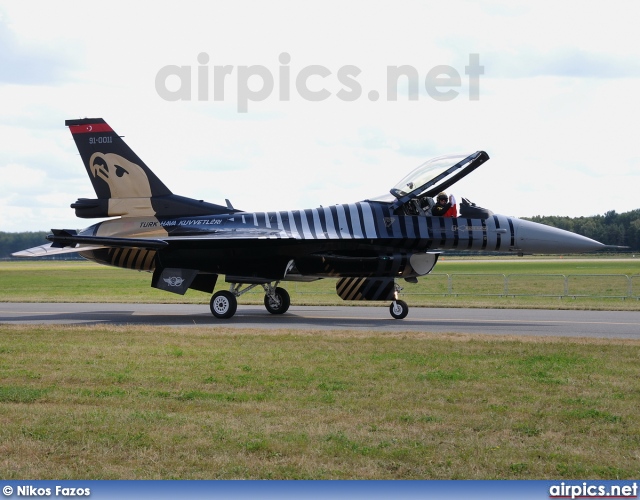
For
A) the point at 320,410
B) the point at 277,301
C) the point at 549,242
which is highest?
the point at 549,242

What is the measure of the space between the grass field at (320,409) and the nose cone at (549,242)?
17.9 ft

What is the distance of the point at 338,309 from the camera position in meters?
24.7

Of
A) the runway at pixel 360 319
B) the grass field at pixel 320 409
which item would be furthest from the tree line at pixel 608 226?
the grass field at pixel 320 409

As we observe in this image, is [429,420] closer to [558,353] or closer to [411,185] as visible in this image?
[558,353]

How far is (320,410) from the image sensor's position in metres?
8.83

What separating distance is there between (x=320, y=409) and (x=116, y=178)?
1444 centimetres

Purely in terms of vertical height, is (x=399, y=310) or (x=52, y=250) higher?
(x=52, y=250)

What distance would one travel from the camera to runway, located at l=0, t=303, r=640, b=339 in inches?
698

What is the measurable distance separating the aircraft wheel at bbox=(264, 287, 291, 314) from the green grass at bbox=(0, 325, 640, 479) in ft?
27.3

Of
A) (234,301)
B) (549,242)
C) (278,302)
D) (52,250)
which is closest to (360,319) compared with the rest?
(278,302)

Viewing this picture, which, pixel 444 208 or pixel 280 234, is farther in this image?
pixel 280 234

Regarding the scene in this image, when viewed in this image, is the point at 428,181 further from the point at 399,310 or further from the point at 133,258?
the point at 133,258

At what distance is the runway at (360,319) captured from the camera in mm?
17719

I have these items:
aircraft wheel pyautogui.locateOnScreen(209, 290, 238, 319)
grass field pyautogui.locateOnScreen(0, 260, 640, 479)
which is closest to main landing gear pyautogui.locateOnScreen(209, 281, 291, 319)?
aircraft wheel pyautogui.locateOnScreen(209, 290, 238, 319)
